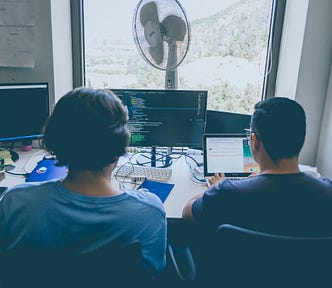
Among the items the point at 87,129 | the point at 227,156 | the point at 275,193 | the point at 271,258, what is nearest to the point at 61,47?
the point at 227,156

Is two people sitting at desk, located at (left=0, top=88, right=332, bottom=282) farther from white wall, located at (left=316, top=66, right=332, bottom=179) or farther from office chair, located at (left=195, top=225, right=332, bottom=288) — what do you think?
white wall, located at (left=316, top=66, right=332, bottom=179)

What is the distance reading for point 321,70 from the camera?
6.92 feet

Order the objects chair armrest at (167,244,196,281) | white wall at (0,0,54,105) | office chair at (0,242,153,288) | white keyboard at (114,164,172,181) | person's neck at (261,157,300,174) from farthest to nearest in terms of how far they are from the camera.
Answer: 1. white wall at (0,0,54,105)
2. white keyboard at (114,164,172,181)
3. chair armrest at (167,244,196,281)
4. person's neck at (261,157,300,174)
5. office chair at (0,242,153,288)

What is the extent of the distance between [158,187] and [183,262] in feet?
1.36

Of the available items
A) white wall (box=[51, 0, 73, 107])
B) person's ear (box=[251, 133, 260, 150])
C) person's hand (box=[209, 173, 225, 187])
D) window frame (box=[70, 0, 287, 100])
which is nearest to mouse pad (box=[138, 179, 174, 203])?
person's hand (box=[209, 173, 225, 187])

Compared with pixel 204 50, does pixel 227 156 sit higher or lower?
lower

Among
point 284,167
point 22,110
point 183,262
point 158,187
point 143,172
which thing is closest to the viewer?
point 284,167

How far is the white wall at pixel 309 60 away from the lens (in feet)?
6.65

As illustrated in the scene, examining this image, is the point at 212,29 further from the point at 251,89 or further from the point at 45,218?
the point at 45,218

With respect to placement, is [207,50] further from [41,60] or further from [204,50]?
[41,60]

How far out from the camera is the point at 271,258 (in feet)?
3.37

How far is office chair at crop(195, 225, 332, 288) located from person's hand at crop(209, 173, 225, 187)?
63cm

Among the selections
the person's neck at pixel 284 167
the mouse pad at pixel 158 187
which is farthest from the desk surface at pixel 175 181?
the person's neck at pixel 284 167

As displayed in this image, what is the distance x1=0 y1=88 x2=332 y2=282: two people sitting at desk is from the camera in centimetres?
97
